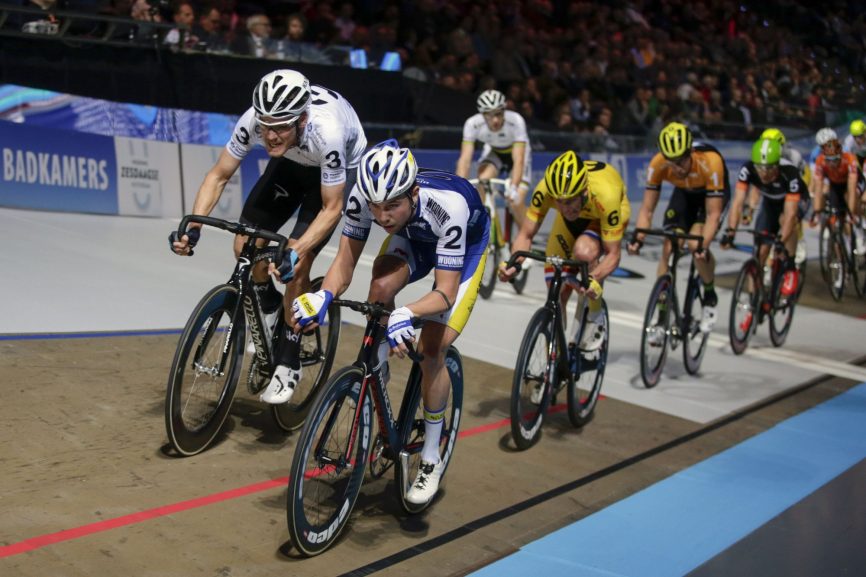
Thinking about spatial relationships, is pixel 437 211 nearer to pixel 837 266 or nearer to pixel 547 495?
pixel 547 495

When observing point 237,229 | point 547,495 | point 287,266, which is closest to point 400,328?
point 287,266

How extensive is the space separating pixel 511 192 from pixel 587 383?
134 inches

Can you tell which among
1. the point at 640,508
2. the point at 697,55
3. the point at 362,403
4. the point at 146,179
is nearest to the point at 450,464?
the point at 640,508

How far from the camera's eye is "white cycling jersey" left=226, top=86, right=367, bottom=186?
489 centimetres

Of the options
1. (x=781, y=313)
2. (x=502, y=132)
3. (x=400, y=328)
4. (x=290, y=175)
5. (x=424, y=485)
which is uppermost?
(x=502, y=132)

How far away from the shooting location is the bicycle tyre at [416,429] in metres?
4.45

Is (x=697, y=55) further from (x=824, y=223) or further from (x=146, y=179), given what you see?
(x=146, y=179)

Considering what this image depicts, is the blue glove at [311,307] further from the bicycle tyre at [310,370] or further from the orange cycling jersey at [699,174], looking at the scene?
the orange cycling jersey at [699,174]

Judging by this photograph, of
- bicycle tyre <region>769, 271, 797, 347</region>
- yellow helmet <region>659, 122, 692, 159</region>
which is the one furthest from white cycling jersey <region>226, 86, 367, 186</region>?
bicycle tyre <region>769, 271, 797, 347</region>

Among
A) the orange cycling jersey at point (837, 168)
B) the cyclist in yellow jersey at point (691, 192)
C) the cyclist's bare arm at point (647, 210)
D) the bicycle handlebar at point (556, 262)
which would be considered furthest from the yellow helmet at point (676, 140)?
the orange cycling jersey at point (837, 168)

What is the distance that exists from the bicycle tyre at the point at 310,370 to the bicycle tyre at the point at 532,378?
1.01 m

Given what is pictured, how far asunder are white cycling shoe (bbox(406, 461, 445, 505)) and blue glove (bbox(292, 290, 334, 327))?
38.5 inches

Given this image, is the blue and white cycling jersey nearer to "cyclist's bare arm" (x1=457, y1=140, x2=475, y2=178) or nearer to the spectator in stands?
"cyclist's bare arm" (x1=457, y1=140, x2=475, y2=178)

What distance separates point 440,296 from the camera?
13.6 ft
